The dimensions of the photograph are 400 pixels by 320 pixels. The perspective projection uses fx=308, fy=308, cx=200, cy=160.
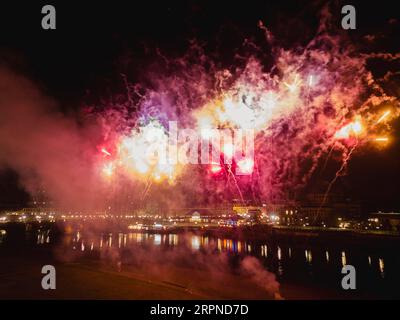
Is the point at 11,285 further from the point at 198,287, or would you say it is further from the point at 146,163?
the point at 146,163

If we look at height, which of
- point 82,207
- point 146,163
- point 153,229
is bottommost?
point 153,229

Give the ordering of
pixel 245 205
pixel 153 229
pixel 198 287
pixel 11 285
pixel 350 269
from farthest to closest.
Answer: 1. pixel 245 205
2. pixel 153 229
3. pixel 350 269
4. pixel 198 287
5. pixel 11 285

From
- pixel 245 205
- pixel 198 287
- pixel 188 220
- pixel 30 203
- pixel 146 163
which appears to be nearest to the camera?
pixel 198 287

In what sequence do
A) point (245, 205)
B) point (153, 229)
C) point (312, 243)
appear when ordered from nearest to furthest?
point (312, 243) < point (153, 229) < point (245, 205)

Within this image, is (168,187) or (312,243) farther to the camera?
(168,187)

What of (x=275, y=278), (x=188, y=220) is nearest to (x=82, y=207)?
(x=188, y=220)

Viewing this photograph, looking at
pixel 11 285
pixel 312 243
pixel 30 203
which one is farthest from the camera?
pixel 30 203

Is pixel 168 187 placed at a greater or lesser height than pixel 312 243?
greater

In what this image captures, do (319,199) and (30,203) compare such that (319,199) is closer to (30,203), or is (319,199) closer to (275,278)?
(275,278)
